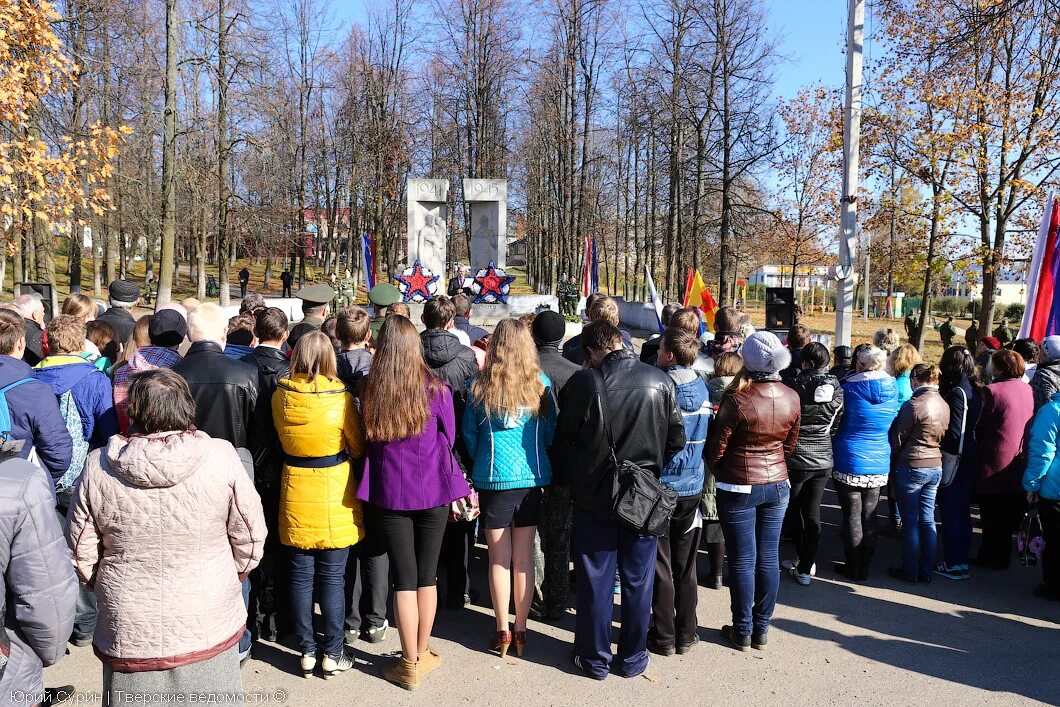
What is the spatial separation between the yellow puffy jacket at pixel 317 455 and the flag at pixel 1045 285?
6.85 metres

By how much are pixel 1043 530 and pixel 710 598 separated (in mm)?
2349

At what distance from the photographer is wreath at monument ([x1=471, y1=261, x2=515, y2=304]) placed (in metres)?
20.6

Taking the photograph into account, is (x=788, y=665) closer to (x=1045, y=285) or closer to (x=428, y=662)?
(x=428, y=662)

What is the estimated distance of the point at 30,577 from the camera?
2336mm

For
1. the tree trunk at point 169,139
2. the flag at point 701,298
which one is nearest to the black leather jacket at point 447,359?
the flag at point 701,298

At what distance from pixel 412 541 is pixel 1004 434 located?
4307 millimetres

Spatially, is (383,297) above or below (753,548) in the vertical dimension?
above

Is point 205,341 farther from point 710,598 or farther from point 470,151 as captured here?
point 470,151

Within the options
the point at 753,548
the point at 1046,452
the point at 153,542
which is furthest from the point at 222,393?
the point at 1046,452

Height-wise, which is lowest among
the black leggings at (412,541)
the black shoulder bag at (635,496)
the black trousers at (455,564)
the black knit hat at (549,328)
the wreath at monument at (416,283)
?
the black trousers at (455,564)

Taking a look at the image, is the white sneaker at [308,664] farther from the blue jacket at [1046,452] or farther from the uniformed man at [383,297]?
the blue jacket at [1046,452]

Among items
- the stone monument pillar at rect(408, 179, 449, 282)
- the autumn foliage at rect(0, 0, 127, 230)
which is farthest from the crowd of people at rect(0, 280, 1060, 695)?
the stone monument pillar at rect(408, 179, 449, 282)

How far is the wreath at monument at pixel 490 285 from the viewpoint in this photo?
67.6ft

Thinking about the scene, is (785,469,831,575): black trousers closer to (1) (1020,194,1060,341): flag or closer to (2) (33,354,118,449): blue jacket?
(1) (1020,194,1060,341): flag
